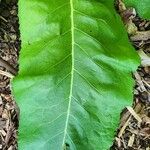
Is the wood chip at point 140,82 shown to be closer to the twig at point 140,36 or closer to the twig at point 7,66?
the twig at point 140,36

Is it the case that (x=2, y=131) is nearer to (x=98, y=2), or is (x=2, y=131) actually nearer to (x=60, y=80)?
(x=60, y=80)

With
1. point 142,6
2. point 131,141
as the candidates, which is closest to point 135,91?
point 131,141

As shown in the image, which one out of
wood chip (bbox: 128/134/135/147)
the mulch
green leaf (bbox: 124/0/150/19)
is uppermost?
green leaf (bbox: 124/0/150/19)

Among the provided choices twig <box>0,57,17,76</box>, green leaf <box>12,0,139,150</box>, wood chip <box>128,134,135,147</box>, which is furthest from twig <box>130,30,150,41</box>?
twig <box>0,57,17,76</box>

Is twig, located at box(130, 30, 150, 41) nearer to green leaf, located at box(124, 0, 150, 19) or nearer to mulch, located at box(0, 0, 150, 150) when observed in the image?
mulch, located at box(0, 0, 150, 150)

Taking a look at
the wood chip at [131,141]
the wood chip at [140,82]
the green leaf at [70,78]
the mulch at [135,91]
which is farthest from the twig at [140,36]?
the wood chip at [131,141]

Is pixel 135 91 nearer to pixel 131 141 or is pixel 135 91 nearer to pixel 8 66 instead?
pixel 131 141

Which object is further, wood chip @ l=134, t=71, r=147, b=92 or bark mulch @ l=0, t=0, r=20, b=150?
wood chip @ l=134, t=71, r=147, b=92
